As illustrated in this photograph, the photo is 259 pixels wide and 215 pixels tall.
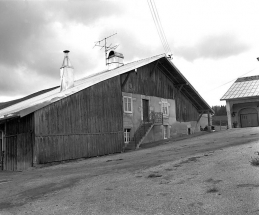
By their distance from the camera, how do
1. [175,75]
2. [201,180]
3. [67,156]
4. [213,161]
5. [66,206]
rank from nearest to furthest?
[66,206]
[201,180]
[213,161]
[67,156]
[175,75]

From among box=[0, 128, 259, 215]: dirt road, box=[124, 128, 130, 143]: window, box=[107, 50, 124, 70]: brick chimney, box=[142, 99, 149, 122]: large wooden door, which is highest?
box=[107, 50, 124, 70]: brick chimney

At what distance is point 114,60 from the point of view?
2630cm

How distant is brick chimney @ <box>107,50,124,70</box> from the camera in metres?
26.2

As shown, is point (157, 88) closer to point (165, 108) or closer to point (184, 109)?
point (165, 108)

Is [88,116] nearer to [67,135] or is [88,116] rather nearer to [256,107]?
[67,135]

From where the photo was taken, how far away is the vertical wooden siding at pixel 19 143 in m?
15.2

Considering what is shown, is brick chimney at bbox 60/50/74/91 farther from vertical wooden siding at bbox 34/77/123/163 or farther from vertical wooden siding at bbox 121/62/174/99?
vertical wooden siding at bbox 121/62/174/99

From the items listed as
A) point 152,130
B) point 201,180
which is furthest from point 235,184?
point 152,130

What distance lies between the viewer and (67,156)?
16.1 meters

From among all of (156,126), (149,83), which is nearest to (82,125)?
(156,126)

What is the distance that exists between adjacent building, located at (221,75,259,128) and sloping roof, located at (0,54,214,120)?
2864 mm

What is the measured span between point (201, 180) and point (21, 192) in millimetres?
5337

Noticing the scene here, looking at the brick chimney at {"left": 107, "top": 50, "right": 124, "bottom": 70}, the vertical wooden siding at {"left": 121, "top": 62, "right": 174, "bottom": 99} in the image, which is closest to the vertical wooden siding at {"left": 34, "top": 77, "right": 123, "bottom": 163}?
the vertical wooden siding at {"left": 121, "top": 62, "right": 174, "bottom": 99}

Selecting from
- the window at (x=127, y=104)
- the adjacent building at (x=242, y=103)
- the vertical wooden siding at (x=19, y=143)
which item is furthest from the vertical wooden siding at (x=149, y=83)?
the vertical wooden siding at (x=19, y=143)
